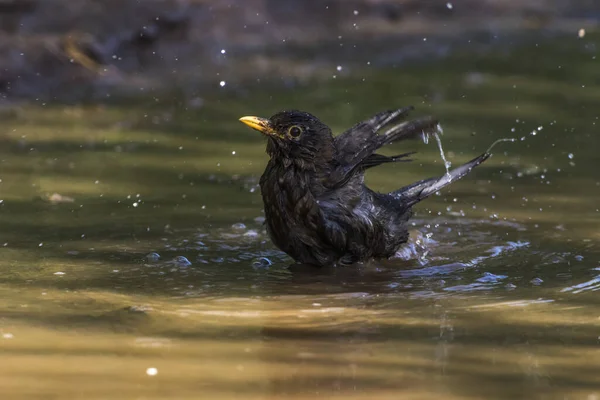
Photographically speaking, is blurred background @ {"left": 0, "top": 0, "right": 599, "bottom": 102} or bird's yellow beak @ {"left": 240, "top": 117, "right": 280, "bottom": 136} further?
blurred background @ {"left": 0, "top": 0, "right": 599, "bottom": 102}

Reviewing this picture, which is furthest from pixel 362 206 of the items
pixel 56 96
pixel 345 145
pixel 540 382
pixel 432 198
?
pixel 56 96

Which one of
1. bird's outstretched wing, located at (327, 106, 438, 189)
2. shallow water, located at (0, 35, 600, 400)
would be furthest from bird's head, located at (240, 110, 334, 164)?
shallow water, located at (0, 35, 600, 400)

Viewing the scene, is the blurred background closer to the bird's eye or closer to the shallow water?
the shallow water

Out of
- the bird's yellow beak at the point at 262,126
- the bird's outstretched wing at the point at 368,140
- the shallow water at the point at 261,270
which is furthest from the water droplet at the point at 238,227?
the bird's yellow beak at the point at 262,126

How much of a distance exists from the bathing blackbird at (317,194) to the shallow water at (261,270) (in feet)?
0.51

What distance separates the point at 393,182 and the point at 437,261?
5.51ft

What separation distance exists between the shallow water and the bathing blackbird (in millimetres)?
156

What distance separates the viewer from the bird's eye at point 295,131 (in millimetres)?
5977

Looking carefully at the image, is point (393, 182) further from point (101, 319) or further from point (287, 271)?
point (101, 319)

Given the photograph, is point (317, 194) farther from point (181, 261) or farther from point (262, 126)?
point (181, 261)

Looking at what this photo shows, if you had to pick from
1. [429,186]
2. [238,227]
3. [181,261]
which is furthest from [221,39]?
[181,261]

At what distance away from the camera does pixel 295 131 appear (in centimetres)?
599

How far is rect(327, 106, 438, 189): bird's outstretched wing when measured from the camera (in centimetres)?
614

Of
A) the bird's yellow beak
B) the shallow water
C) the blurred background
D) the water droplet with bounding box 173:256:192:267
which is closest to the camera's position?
the shallow water
